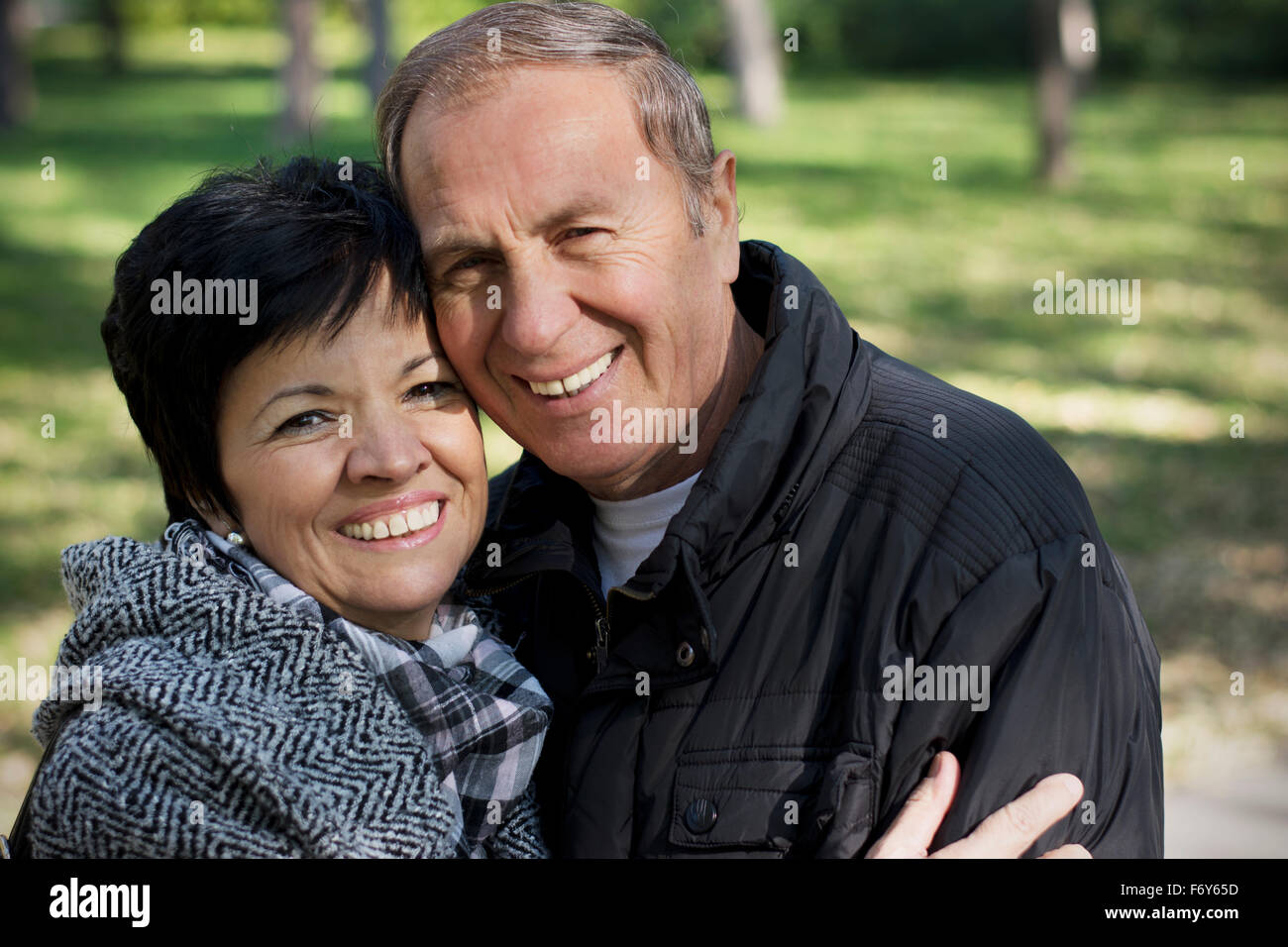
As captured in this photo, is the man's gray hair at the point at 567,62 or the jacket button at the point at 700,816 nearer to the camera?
the jacket button at the point at 700,816

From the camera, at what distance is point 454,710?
245cm

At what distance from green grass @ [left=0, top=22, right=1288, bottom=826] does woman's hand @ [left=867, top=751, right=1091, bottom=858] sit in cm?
152

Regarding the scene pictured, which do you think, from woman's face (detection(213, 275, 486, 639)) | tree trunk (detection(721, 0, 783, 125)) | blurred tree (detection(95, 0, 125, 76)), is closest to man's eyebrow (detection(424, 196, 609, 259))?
woman's face (detection(213, 275, 486, 639))

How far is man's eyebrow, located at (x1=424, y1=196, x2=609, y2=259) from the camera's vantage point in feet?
8.21

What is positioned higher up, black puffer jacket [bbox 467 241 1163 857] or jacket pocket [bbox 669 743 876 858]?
black puffer jacket [bbox 467 241 1163 857]

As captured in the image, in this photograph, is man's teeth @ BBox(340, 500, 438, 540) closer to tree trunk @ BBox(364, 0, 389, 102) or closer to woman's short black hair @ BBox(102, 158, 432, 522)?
woman's short black hair @ BBox(102, 158, 432, 522)

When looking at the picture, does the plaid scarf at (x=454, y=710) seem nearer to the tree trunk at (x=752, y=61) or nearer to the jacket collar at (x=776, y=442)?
the jacket collar at (x=776, y=442)

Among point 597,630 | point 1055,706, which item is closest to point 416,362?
point 597,630

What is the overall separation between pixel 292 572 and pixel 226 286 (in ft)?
1.77

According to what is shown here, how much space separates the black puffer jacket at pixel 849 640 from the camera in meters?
2.13

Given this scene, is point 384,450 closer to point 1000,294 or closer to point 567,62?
point 567,62

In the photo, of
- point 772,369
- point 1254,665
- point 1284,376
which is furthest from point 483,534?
point 1284,376

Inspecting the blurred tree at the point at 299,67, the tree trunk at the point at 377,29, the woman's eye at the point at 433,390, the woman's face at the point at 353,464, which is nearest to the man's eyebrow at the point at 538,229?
the woman's face at the point at 353,464

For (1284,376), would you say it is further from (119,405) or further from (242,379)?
(242,379)
